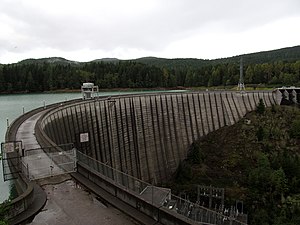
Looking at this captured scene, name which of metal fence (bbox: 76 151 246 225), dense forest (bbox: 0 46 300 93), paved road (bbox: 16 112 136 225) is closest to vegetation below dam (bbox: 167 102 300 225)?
metal fence (bbox: 76 151 246 225)

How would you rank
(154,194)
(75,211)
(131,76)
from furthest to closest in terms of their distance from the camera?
(131,76)
(75,211)
(154,194)

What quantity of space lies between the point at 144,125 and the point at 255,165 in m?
13.2

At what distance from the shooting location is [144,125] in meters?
30.7

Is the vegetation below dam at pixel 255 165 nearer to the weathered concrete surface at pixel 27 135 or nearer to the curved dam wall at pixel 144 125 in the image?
the curved dam wall at pixel 144 125

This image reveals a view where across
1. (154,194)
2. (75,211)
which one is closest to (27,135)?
(75,211)

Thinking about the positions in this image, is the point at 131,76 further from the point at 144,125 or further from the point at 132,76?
the point at 144,125

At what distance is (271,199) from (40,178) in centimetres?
2279

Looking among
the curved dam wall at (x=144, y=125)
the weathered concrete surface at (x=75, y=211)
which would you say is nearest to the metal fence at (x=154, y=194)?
the weathered concrete surface at (x=75, y=211)

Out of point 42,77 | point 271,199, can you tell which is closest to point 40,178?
point 271,199

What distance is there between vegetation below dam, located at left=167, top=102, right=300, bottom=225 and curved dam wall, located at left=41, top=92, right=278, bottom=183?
5.60ft

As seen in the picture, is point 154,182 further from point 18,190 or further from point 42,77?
point 42,77

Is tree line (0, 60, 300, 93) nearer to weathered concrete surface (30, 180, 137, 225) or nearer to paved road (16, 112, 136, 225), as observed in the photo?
paved road (16, 112, 136, 225)

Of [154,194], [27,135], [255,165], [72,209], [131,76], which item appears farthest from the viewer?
[131,76]

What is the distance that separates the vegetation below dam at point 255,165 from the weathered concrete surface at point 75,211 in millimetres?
18691
